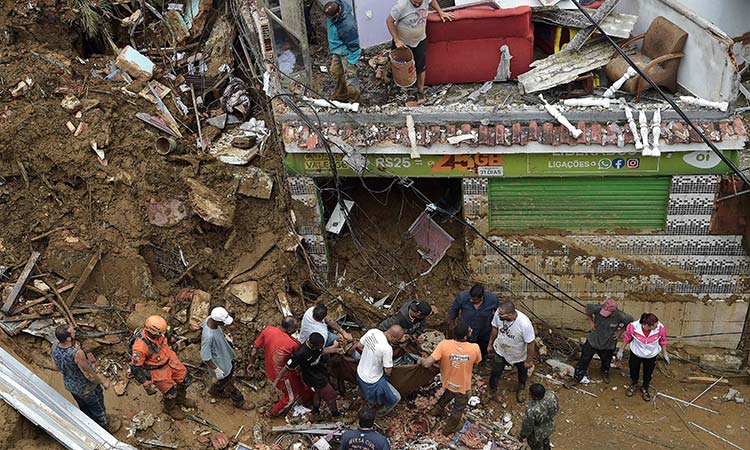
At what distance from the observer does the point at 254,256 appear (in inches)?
423

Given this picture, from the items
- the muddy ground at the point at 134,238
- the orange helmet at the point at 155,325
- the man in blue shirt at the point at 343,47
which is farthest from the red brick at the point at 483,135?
the orange helmet at the point at 155,325

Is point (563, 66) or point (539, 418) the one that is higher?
point (563, 66)

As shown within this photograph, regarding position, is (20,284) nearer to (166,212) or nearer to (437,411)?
(166,212)

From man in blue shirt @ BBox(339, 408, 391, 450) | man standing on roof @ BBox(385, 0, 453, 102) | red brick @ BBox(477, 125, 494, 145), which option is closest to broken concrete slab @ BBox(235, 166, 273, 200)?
man standing on roof @ BBox(385, 0, 453, 102)

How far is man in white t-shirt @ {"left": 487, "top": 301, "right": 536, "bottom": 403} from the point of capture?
A: 29.5 ft

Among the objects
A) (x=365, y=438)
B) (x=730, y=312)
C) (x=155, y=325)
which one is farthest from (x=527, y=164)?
(x=155, y=325)

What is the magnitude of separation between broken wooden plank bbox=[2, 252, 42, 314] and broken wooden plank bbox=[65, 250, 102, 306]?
23.4 inches

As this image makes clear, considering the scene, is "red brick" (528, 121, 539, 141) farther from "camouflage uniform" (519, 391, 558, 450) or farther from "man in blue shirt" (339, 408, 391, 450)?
"man in blue shirt" (339, 408, 391, 450)

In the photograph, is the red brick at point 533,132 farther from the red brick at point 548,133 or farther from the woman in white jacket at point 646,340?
the woman in white jacket at point 646,340

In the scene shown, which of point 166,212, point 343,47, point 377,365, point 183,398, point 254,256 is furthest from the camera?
point 254,256

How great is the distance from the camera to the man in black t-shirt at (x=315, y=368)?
8.47m

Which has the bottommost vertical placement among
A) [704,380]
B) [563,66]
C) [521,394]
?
[704,380]

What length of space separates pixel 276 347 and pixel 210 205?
8.68ft

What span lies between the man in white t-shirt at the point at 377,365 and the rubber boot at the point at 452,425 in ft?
2.60
